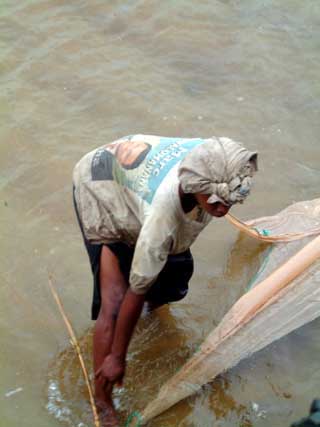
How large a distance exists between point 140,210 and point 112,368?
0.69 m

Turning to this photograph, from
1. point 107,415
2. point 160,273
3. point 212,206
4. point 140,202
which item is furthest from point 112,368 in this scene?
point 212,206

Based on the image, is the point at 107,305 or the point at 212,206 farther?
the point at 107,305

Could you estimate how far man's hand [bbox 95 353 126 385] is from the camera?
272cm

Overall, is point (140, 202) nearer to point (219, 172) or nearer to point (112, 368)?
point (219, 172)

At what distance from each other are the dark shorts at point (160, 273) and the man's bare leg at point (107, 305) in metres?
0.04

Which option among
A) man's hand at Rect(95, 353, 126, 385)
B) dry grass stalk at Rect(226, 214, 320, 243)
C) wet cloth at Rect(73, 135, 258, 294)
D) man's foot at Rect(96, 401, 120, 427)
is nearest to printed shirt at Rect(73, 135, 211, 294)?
wet cloth at Rect(73, 135, 258, 294)

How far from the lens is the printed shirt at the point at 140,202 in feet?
8.05

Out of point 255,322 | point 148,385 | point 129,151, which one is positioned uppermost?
point 129,151

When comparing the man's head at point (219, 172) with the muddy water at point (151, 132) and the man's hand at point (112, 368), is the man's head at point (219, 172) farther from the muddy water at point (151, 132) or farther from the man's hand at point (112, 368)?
the muddy water at point (151, 132)

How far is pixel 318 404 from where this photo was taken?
1536 mm

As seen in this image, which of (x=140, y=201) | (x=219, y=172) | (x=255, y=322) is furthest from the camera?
(x=255, y=322)

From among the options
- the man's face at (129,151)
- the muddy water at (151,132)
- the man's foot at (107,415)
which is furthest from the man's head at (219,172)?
the muddy water at (151,132)

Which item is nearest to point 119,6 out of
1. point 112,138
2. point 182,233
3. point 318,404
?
point 112,138

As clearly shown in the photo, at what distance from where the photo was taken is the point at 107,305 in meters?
2.83
